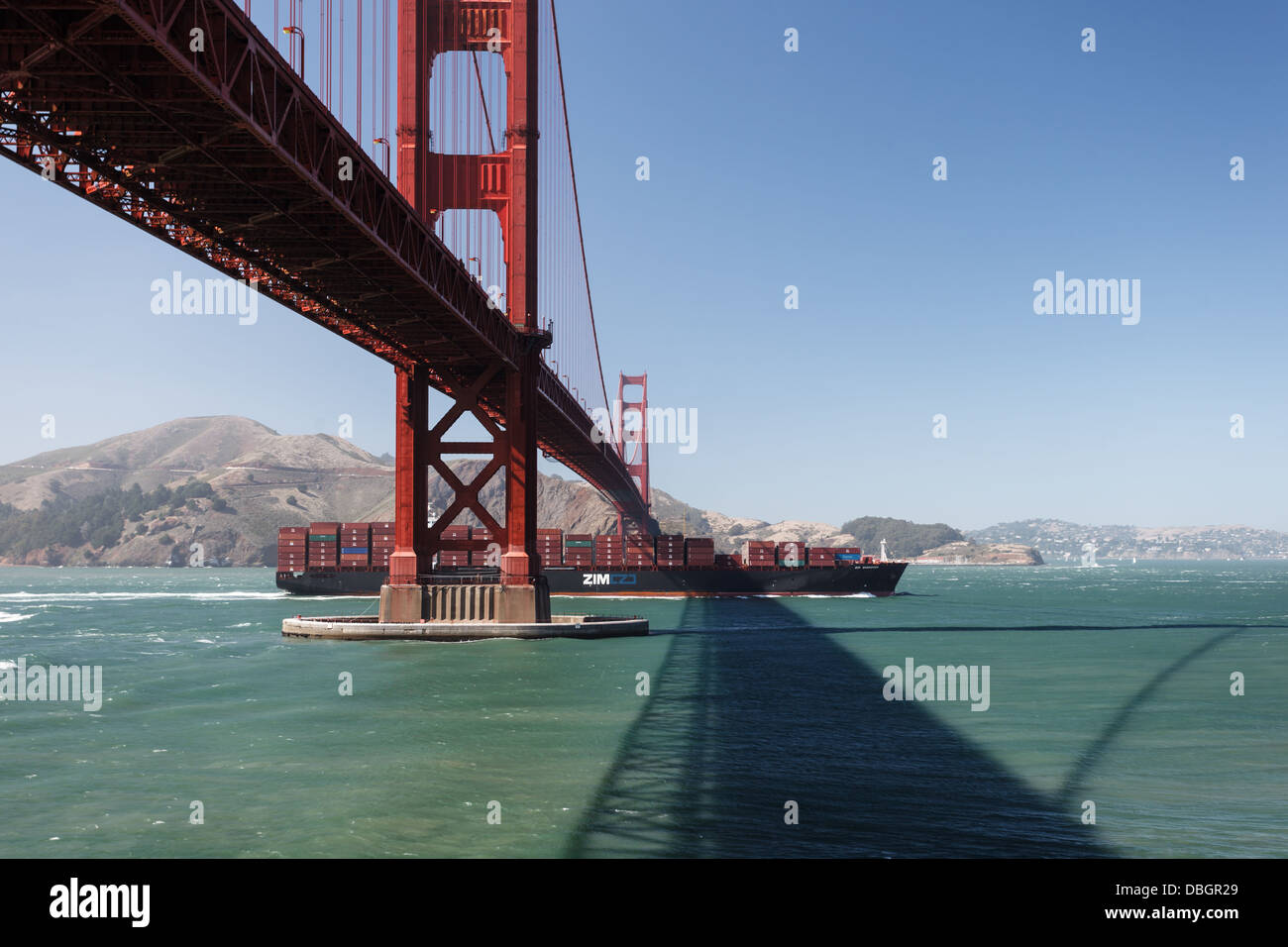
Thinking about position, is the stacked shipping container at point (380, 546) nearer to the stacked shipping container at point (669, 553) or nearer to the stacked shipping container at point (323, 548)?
the stacked shipping container at point (323, 548)

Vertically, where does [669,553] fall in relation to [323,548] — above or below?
below

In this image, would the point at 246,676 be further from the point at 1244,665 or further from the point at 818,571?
the point at 818,571

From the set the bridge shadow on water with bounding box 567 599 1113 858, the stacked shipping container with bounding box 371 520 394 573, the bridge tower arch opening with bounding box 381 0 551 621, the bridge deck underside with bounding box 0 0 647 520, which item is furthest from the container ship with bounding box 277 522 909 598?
the bridge shadow on water with bounding box 567 599 1113 858

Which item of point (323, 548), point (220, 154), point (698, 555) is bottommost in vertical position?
point (698, 555)

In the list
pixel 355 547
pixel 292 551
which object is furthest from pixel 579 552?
pixel 292 551

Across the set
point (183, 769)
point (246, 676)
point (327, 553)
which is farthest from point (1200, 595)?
point (183, 769)

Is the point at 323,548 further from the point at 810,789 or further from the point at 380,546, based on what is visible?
the point at 810,789

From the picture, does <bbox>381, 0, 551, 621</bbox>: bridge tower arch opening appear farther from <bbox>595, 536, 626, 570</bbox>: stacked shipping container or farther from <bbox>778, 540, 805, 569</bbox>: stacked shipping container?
<bbox>778, 540, 805, 569</bbox>: stacked shipping container
